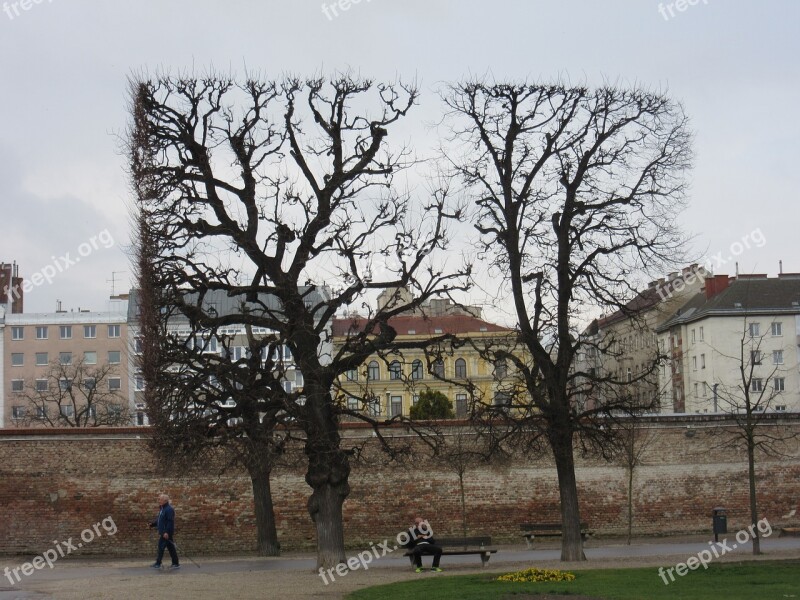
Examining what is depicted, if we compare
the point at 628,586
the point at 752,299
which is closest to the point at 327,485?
the point at 628,586

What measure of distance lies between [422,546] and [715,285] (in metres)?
58.5

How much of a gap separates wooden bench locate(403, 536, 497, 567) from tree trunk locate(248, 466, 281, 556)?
19.9ft

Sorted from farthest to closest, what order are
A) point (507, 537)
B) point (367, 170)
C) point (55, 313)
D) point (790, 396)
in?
1. point (55, 313)
2. point (790, 396)
3. point (507, 537)
4. point (367, 170)

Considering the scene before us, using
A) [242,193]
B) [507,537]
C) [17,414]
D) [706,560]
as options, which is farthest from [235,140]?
[17,414]

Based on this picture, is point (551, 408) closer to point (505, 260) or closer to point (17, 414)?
point (505, 260)

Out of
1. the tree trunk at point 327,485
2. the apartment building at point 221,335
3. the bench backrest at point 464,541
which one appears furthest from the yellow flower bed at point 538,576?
the apartment building at point 221,335

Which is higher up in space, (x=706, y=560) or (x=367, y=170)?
(x=367, y=170)

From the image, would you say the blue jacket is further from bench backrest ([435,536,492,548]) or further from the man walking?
bench backrest ([435,536,492,548])

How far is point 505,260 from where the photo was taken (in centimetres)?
2459

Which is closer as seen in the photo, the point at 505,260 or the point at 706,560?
the point at 706,560

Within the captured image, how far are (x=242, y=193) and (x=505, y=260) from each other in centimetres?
628

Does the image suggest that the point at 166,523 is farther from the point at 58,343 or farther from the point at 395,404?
the point at 58,343

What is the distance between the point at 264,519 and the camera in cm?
2889

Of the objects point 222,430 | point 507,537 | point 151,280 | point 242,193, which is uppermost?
point 242,193
